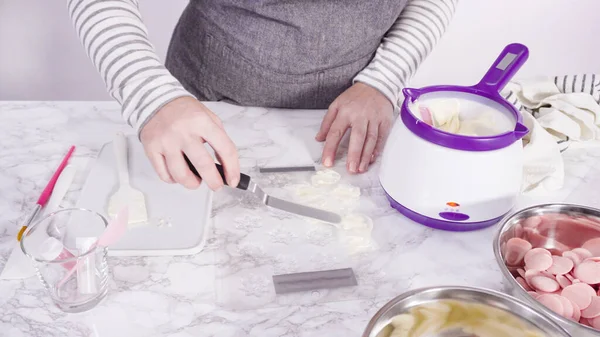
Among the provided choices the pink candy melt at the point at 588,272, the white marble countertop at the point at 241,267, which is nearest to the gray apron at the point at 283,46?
the white marble countertop at the point at 241,267

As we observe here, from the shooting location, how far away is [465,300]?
0.52 meters

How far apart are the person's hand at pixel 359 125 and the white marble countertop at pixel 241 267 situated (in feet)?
0.09

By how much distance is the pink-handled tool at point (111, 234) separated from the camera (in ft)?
1.93

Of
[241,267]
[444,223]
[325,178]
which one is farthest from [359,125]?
[241,267]

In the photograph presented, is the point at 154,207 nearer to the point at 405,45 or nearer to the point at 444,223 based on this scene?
the point at 444,223

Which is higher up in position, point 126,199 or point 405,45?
point 405,45

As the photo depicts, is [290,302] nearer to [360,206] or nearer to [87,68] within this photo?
[360,206]

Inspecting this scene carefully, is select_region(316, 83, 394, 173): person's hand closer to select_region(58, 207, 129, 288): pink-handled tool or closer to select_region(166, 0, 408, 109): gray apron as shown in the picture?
select_region(166, 0, 408, 109): gray apron

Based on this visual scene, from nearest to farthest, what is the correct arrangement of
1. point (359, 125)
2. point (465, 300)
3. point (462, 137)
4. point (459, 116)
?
point (465, 300) < point (462, 137) < point (459, 116) < point (359, 125)

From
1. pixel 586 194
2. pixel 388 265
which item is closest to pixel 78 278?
pixel 388 265

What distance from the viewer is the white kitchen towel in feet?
2.67

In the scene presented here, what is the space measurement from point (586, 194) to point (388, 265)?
36cm

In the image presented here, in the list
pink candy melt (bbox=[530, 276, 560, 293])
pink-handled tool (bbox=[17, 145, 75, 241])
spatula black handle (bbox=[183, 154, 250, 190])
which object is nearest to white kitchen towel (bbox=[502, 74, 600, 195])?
pink candy melt (bbox=[530, 276, 560, 293])

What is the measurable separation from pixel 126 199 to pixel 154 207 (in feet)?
0.12
